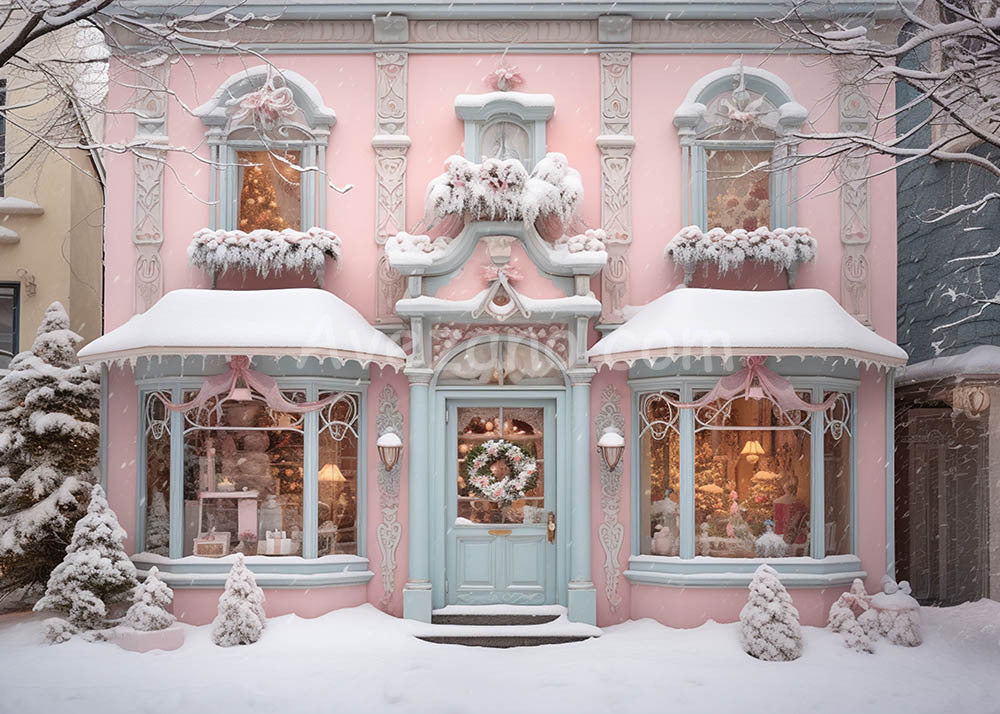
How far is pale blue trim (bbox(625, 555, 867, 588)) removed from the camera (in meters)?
10.1

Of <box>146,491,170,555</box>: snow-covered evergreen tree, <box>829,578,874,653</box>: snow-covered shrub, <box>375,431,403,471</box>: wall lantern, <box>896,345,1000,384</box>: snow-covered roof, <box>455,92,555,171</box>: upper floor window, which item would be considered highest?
<box>455,92,555,171</box>: upper floor window

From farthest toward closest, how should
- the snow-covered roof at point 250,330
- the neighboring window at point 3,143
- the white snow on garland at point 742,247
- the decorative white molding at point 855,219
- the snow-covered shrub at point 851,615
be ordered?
1. the neighboring window at point 3,143
2. the decorative white molding at point 855,219
3. the white snow on garland at point 742,247
4. the snow-covered roof at point 250,330
5. the snow-covered shrub at point 851,615

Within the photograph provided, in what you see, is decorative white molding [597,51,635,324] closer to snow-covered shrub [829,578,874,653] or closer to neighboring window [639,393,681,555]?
neighboring window [639,393,681,555]

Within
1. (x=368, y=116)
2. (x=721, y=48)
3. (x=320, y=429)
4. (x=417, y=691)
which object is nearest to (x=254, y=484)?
(x=320, y=429)

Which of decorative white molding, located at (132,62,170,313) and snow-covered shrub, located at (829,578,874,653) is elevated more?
decorative white molding, located at (132,62,170,313)

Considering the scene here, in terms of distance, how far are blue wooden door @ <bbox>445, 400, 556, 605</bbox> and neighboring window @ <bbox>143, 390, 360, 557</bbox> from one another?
56.9 inches

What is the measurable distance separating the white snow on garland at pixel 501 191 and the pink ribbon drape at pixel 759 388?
248 centimetres

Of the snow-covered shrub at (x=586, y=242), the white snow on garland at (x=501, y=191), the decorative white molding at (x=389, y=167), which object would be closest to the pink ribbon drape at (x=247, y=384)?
the decorative white molding at (x=389, y=167)

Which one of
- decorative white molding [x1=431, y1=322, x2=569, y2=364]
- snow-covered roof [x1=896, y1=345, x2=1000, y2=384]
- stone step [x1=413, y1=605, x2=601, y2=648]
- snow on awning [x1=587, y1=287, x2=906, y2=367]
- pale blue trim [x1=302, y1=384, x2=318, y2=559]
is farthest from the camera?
decorative white molding [x1=431, y1=322, x2=569, y2=364]

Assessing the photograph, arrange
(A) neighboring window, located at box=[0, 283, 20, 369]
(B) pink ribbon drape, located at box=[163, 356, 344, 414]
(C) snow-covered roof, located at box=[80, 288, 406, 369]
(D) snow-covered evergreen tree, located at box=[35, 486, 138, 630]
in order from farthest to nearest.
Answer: (A) neighboring window, located at box=[0, 283, 20, 369] < (B) pink ribbon drape, located at box=[163, 356, 344, 414] < (C) snow-covered roof, located at box=[80, 288, 406, 369] < (D) snow-covered evergreen tree, located at box=[35, 486, 138, 630]

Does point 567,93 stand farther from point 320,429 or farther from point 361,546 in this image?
point 361,546

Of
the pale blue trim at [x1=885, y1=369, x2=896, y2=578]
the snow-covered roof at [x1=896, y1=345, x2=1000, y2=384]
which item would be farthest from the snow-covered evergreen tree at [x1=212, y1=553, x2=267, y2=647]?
the snow-covered roof at [x1=896, y1=345, x2=1000, y2=384]

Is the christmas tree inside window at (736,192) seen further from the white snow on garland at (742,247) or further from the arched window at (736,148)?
the white snow on garland at (742,247)

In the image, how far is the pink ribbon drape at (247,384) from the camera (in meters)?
10.1
